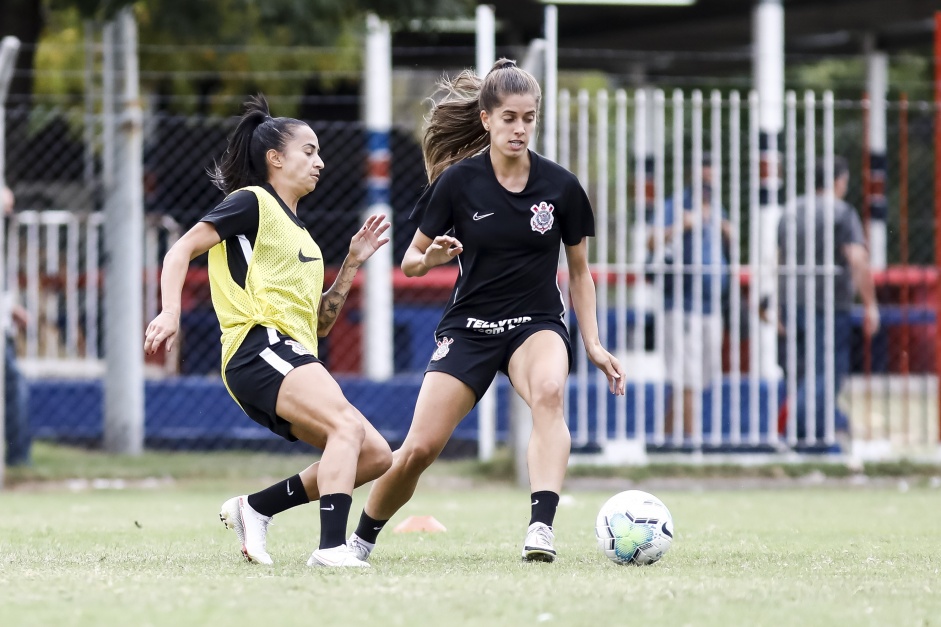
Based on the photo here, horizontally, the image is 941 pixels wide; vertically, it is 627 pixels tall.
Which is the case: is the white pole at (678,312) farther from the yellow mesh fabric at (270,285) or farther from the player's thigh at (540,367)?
the yellow mesh fabric at (270,285)

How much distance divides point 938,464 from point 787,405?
1246 millimetres

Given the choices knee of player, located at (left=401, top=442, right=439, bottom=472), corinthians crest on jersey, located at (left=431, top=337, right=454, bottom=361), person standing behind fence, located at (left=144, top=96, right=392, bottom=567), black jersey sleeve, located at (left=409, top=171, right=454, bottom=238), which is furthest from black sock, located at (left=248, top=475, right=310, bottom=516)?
black jersey sleeve, located at (left=409, top=171, right=454, bottom=238)

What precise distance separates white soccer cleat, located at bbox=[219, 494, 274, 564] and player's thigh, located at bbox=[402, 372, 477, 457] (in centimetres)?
65

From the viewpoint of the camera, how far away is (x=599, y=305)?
11.3 metres

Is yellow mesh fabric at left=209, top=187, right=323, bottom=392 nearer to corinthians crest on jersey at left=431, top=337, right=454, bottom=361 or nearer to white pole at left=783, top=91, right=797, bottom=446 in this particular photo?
corinthians crest on jersey at left=431, top=337, right=454, bottom=361

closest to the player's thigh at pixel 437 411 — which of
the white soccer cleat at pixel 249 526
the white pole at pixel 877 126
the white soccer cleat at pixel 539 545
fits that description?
the white soccer cleat at pixel 539 545

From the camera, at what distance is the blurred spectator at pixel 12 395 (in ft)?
34.1

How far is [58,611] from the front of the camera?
4.07m

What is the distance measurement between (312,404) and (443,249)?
763mm

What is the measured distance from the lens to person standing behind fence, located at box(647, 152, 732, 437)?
36.6 ft

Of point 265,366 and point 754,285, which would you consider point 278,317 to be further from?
point 754,285

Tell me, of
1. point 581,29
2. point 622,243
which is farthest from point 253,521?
point 581,29

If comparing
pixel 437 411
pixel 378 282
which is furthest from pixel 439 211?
pixel 378 282

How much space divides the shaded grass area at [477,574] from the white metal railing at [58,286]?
4.01 m
